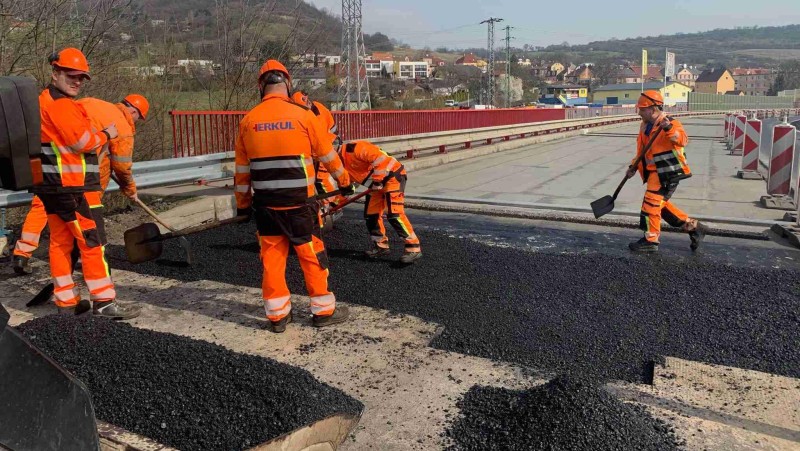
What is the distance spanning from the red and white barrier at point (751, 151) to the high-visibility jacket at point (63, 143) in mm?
11805

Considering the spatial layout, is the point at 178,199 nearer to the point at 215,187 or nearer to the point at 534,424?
the point at 215,187

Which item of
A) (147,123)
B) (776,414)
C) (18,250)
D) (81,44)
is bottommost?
(776,414)

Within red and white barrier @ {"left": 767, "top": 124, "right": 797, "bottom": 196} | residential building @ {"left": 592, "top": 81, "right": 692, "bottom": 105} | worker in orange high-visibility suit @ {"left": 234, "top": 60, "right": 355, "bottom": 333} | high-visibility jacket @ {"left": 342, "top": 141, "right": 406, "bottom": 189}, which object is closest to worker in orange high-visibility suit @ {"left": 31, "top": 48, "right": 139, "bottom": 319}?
worker in orange high-visibility suit @ {"left": 234, "top": 60, "right": 355, "bottom": 333}

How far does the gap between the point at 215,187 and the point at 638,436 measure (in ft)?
24.2

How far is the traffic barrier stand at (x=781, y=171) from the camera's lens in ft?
28.6

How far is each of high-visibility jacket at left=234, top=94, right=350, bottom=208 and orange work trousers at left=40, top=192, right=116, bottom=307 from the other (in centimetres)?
118

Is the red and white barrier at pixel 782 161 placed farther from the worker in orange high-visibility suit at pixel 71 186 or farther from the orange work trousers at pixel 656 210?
the worker in orange high-visibility suit at pixel 71 186

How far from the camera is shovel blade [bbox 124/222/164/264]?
471 centimetres

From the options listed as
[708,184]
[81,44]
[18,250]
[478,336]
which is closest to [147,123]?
[81,44]

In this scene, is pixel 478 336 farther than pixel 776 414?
Yes

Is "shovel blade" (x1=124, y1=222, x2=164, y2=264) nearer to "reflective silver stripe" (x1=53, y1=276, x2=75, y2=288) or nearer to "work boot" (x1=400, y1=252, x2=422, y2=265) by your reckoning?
"reflective silver stripe" (x1=53, y1=276, x2=75, y2=288)

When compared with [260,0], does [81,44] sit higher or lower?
lower

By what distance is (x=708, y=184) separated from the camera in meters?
11.2

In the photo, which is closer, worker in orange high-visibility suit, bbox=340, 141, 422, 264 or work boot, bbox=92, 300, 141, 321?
work boot, bbox=92, 300, 141, 321
